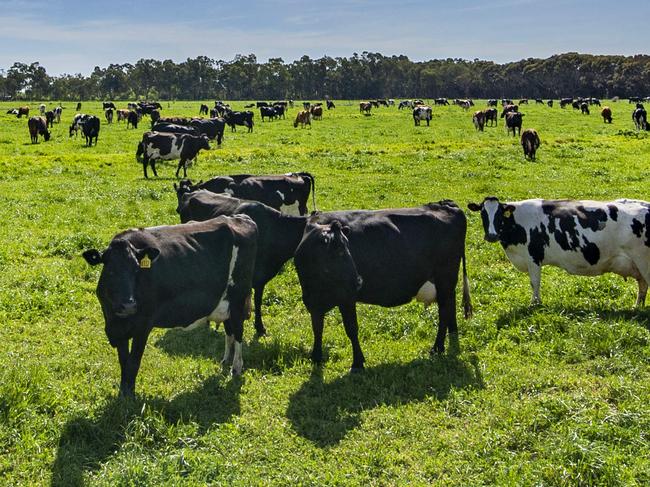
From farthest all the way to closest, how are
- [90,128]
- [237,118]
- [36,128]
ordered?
[237,118], [36,128], [90,128]

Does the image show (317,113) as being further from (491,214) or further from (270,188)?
(491,214)

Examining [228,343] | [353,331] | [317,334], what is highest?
[353,331]

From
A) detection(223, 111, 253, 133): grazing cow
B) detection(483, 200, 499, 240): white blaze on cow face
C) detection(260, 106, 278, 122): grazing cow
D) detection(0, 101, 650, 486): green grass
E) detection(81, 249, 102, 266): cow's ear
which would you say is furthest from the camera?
detection(260, 106, 278, 122): grazing cow

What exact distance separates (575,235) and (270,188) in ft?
23.4

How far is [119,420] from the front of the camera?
651 centimetres

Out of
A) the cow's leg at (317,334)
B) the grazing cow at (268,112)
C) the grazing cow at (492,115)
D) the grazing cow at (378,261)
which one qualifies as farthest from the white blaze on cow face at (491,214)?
the grazing cow at (268,112)

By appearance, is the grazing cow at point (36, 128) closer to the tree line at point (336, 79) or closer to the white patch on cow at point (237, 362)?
the white patch on cow at point (237, 362)

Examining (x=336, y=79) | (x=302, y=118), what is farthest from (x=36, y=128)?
(x=336, y=79)

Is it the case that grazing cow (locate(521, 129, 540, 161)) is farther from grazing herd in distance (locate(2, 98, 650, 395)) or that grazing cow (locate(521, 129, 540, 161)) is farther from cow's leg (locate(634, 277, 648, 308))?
cow's leg (locate(634, 277, 648, 308))

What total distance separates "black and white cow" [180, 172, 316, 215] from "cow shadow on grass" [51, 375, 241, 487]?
263 inches

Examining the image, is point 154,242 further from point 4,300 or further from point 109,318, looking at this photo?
point 4,300

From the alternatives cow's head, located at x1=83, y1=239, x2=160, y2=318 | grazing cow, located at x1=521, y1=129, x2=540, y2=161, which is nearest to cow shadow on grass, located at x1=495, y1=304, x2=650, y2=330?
cow's head, located at x1=83, y1=239, x2=160, y2=318

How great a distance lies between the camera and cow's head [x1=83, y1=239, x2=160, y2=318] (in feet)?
22.0

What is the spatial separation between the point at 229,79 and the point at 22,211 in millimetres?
140122
